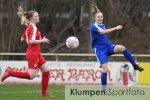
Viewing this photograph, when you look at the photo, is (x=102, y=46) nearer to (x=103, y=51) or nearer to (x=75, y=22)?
Result: (x=103, y=51)

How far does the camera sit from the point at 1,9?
92.8 feet

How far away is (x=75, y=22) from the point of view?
104ft

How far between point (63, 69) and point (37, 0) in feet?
35.8

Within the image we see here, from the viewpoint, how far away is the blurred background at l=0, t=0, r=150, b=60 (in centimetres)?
2845

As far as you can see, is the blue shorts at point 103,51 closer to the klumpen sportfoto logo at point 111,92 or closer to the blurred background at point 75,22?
the klumpen sportfoto logo at point 111,92

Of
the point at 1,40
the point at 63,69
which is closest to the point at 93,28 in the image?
the point at 63,69

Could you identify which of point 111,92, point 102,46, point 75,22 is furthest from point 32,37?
point 75,22

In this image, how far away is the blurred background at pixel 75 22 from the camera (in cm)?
2845

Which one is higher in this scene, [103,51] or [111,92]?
[103,51]

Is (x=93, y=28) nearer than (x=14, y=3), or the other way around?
(x=93, y=28)

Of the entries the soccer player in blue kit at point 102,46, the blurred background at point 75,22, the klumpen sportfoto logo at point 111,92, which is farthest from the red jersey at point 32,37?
the blurred background at point 75,22

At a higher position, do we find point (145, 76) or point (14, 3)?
point (14, 3)

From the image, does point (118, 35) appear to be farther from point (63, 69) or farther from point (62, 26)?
point (63, 69)

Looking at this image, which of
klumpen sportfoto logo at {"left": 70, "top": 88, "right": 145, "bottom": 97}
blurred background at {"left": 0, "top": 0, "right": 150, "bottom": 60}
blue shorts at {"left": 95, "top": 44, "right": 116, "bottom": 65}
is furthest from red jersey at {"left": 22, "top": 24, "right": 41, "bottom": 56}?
blurred background at {"left": 0, "top": 0, "right": 150, "bottom": 60}
